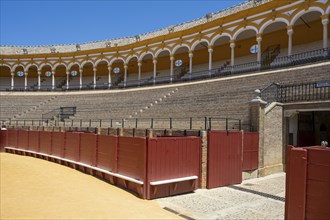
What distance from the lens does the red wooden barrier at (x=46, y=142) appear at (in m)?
16.8

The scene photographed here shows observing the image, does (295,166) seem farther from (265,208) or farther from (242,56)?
(242,56)

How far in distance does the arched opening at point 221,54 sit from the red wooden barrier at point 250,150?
1845 cm

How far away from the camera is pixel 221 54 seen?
3017 centimetres

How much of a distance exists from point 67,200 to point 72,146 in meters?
6.46

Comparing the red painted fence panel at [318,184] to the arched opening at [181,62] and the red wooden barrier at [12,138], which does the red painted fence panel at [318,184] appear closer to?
the red wooden barrier at [12,138]

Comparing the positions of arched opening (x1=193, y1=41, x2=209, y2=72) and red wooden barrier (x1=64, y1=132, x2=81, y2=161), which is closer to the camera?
red wooden barrier (x1=64, y1=132, x2=81, y2=161)

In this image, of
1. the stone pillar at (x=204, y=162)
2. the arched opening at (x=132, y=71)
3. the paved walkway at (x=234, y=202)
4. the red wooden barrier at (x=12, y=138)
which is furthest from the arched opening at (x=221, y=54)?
the paved walkway at (x=234, y=202)

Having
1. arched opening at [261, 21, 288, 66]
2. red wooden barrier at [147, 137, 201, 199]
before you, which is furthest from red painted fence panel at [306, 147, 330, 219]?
arched opening at [261, 21, 288, 66]

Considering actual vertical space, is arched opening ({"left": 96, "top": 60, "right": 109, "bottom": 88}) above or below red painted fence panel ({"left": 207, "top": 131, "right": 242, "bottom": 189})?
above

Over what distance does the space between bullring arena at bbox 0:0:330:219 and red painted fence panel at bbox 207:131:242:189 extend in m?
0.04

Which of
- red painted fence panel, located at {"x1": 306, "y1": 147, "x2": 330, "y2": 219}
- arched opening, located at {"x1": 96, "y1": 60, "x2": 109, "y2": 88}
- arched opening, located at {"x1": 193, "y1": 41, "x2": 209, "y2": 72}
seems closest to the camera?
red painted fence panel, located at {"x1": 306, "y1": 147, "x2": 330, "y2": 219}

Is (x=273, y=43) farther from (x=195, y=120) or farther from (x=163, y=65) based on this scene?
(x=195, y=120)

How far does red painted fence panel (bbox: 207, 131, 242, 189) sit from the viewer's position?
10133mm

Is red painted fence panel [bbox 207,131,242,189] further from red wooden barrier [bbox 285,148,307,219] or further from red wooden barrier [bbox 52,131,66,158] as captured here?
red wooden barrier [bbox 52,131,66,158]
